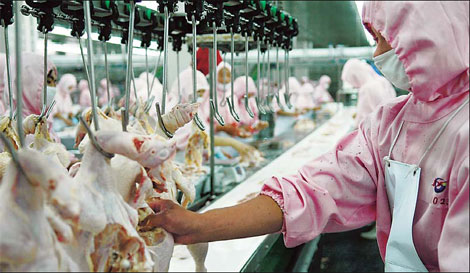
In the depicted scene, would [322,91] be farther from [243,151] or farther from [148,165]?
[148,165]

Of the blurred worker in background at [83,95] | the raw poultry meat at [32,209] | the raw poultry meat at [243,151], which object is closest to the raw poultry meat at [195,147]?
the raw poultry meat at [243,151]

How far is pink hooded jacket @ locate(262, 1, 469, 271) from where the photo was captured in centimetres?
84

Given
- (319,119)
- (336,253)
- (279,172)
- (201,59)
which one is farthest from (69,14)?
(319,119)

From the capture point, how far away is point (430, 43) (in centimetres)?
84

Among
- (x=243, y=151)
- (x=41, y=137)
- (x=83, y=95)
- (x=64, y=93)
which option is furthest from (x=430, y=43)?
(x=83, y=95)

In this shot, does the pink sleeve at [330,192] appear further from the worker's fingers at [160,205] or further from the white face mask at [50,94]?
the white face mask at [50,94]

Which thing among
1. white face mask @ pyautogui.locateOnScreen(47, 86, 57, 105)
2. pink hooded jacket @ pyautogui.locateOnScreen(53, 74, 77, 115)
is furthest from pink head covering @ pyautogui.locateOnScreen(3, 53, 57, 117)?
pink hooded jacket @ pyautogui.locateOnScreen(53, 74, 77, 115)

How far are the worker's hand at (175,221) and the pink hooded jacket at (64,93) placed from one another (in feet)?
12.1

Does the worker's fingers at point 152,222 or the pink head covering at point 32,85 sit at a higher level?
the pink head covering at point 32,85

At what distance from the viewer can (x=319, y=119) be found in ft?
22.8

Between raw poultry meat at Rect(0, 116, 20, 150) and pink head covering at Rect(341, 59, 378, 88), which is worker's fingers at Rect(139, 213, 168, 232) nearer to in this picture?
raw poultry meat at Rect(0, 116, 20, 150)

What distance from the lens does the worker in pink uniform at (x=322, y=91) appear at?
326 inches

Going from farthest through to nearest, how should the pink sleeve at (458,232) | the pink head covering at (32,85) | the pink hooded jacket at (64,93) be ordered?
the pink hooded jacket at (64,93), the pink head covering at (32,85), the pink sleeve at (458,232)

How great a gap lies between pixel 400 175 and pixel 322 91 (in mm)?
7512
